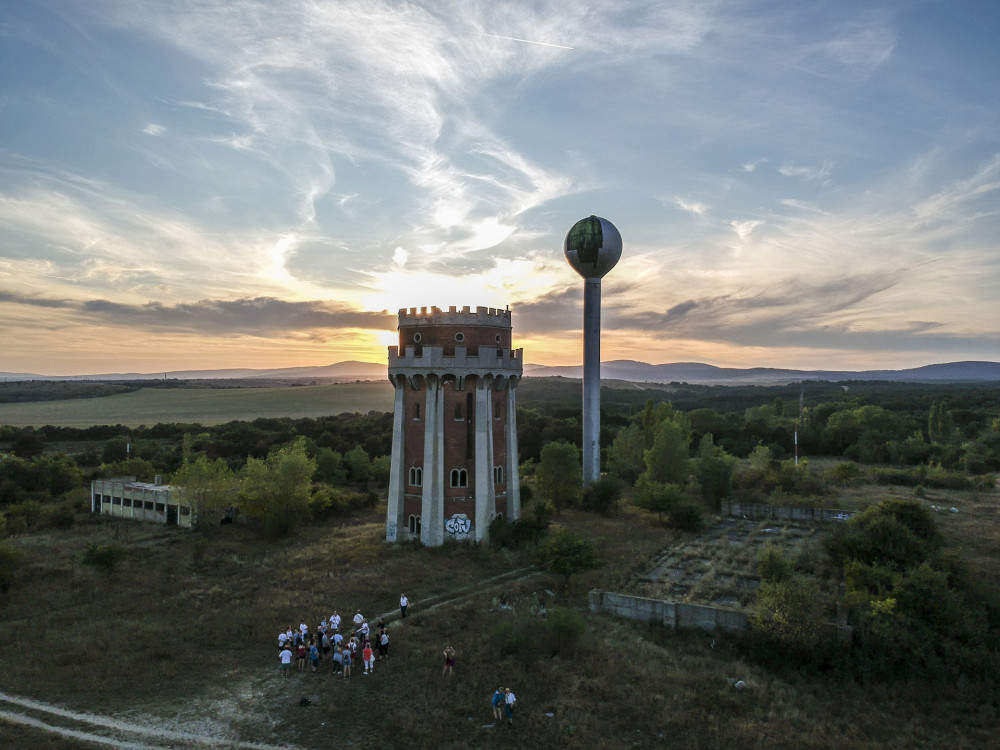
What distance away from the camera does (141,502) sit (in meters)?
56.1

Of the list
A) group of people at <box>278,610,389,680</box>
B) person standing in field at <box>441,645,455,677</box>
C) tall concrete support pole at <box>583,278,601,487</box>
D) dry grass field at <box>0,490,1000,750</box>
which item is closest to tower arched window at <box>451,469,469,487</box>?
dry grass field at <box>0,490,1000,750</box>

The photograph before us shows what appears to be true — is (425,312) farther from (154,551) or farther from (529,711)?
(529,711)

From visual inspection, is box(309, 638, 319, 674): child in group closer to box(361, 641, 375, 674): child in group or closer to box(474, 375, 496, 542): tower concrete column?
box(361, 641, 375, 674): child in group

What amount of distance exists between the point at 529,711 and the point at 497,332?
2965 cm

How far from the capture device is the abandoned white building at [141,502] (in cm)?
5319

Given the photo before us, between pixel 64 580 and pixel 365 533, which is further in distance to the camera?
pixel 365 533

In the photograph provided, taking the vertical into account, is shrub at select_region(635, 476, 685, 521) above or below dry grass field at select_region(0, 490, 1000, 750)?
above

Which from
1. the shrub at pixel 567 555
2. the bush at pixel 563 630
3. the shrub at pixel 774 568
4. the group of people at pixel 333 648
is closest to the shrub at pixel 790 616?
the shrub at pixel 774 568

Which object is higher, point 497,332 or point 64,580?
point 497,332

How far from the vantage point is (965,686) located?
2372 cm

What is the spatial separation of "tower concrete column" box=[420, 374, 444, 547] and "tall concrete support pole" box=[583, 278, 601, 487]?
2217 cm

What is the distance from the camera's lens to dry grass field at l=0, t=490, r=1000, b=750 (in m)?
20.8

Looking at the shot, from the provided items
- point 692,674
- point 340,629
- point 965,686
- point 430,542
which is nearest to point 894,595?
point 965,686

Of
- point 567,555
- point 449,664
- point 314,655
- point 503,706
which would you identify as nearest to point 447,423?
point 567,555
